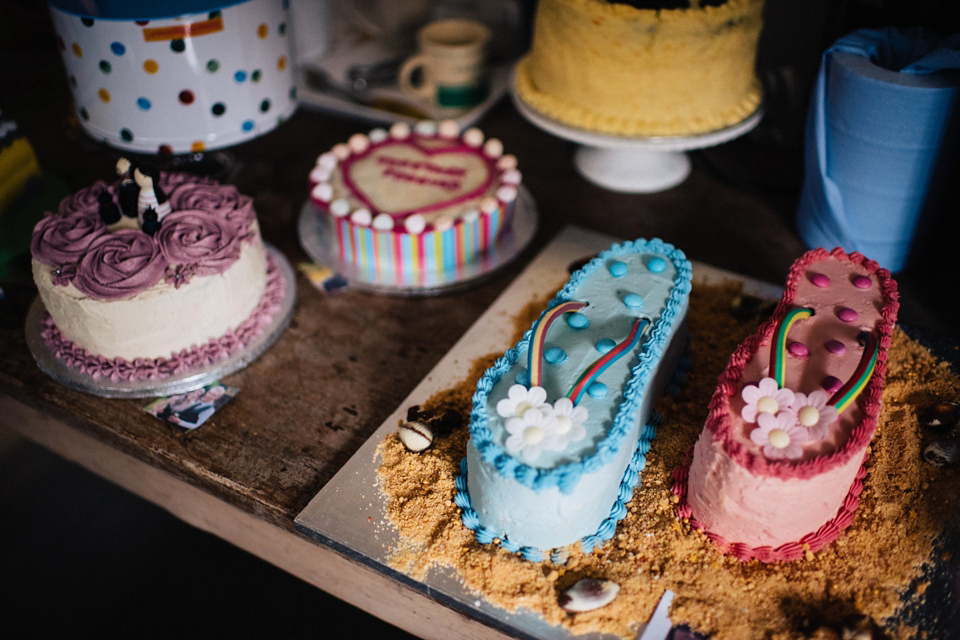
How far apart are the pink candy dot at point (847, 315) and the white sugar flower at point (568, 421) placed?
0.43 m

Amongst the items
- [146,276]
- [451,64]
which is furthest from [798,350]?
[451,64]

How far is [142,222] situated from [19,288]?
45 cm

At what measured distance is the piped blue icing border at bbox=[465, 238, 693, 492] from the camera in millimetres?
938

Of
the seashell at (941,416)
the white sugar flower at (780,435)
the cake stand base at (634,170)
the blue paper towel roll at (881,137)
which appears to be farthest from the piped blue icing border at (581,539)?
the cake stand base at (634,170)

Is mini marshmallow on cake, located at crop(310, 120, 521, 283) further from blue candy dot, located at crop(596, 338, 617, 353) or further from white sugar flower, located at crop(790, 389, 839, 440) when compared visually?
white sugar flower, located at crop(790, 389, 839, 440)

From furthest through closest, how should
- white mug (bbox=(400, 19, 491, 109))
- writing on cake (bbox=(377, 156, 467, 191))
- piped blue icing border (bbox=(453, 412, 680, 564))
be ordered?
white mug (bbox=(400, 19, 491, 109)), writing on cake (bbox=(377, 156, 467, 191)), piped blue icing border (bbox=(453, 412, 680, 564))

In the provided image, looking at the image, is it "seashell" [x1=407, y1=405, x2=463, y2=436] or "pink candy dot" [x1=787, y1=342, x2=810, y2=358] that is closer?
"pink candy dot" [x1=787, y1=342, x2=810, y2=358]

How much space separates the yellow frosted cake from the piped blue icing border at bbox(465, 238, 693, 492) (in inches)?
15.2

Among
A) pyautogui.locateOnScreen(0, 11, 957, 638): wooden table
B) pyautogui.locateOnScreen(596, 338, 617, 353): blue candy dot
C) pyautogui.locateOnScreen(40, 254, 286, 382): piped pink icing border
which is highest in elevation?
pyautogui.locateOnScreen(596, 338, 617, 353): blue candy dot

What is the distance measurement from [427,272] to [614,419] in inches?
24.6

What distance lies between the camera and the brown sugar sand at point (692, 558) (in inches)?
38.6

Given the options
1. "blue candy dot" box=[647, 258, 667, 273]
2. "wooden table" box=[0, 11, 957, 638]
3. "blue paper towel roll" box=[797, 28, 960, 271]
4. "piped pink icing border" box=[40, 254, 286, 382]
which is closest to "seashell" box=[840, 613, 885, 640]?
"wooden table" box=[0, 11, 957, 638]

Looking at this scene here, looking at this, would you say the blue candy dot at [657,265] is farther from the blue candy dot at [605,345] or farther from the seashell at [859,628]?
the seashell at [859,628]

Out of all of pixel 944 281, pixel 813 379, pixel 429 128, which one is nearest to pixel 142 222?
pixel 429 128
